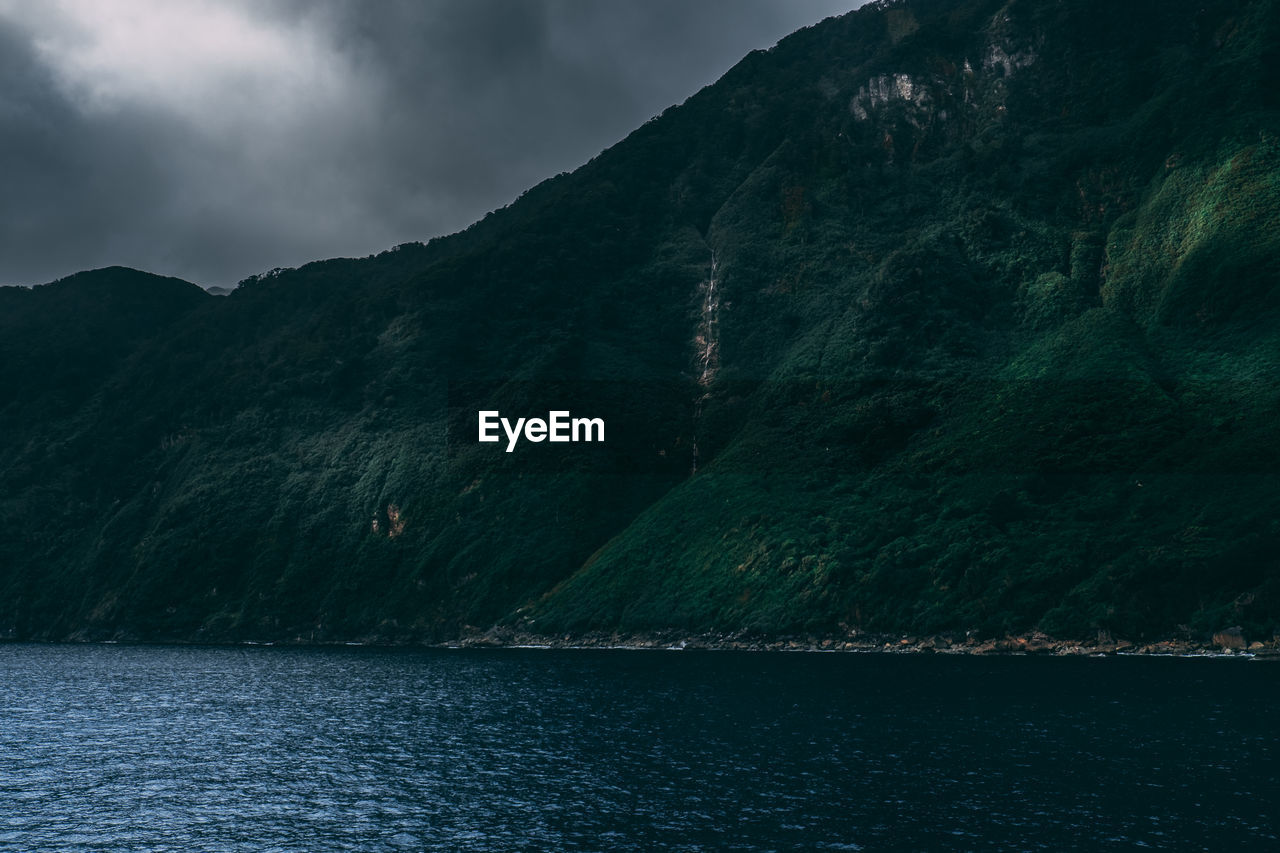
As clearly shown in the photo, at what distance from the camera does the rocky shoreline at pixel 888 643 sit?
9625cm

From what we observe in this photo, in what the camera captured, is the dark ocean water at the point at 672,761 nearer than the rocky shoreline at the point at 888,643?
Yes

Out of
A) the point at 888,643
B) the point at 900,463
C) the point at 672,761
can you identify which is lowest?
the point at 672,761

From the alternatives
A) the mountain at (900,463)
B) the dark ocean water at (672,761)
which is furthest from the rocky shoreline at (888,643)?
the dark ocean water at (672,761)

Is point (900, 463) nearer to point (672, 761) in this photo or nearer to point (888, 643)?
point (888, 643)

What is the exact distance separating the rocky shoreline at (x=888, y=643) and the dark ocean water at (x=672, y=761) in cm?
584

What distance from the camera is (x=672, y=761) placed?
189 feet

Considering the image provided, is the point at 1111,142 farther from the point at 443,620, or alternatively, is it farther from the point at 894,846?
the point at 894,846

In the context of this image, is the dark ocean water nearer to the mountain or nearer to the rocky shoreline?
the rocky shoreline

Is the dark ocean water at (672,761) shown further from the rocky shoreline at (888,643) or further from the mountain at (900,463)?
the mountain at (900,463)

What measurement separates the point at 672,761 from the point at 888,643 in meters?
64.5

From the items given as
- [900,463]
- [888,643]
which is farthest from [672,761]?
[900,463]

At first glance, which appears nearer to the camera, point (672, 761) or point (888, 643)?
point (672, 761)

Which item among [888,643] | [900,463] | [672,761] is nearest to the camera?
[672,761]

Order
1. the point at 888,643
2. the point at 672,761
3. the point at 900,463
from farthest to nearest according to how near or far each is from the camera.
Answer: the point at 900,463
the point at 888,643
the point at 672,761
